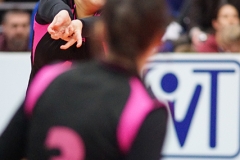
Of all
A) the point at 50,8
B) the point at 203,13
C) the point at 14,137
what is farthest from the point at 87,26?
the point at 203,13

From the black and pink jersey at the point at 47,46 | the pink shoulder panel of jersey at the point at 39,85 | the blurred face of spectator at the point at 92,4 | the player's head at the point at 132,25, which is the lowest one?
the black and pink jersey at the point at 47,46

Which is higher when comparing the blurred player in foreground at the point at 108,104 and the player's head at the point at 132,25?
the player's head at the point at 132,25

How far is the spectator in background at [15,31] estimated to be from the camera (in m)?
5.75

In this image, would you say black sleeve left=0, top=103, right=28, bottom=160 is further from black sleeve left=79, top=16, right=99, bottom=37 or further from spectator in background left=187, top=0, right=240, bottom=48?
spectator in background left=187, top=0, right=240, bottom=48

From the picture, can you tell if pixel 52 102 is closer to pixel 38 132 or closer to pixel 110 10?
pixel 38 132

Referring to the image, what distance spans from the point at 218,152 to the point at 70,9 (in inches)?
77.2

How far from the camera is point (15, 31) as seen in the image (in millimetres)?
5879

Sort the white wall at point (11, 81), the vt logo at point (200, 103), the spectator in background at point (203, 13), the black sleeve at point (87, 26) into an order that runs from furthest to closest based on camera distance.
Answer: the spectator in background at point (203, 13), the white wall at point (11, 81), the vt logo at point (200, 103), the black sleeve at point (87, 26)

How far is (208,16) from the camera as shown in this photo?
6.11m

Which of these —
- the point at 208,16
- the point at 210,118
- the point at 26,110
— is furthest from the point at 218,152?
the point at 26,110

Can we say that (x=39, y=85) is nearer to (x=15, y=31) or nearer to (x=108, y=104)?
(x=108, y=104)

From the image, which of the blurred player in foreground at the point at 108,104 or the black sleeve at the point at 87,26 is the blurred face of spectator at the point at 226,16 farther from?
the blurred player in foreground at the point at 108,104

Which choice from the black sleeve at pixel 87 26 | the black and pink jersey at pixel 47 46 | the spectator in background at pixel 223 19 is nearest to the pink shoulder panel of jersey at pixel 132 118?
the black sleeve at pixel 87 26

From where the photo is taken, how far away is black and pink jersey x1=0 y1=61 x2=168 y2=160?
5.24ft
